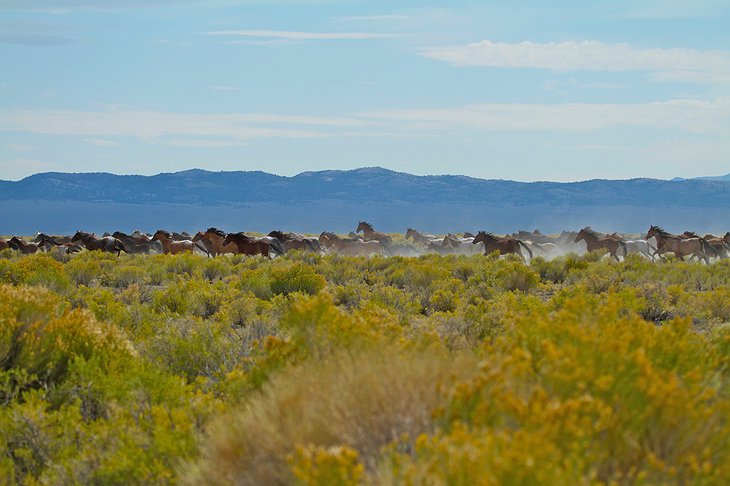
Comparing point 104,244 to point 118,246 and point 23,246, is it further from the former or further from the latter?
point 23,246

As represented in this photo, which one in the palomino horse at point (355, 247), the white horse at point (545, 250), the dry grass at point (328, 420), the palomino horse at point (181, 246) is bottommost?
the white horse at point (545, 250)

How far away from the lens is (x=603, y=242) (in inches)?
1399

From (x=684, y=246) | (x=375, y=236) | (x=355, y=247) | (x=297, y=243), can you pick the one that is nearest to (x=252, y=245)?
(x=297, y=243)

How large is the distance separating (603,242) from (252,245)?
1572 centimetres

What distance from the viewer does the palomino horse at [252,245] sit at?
109ft

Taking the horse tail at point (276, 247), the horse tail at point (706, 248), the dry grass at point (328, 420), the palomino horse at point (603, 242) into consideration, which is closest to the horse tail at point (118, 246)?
the horse tail at point (276, 247)

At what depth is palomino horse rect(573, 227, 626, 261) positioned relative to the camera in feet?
113

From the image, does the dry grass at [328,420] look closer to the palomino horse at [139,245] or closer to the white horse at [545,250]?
the palomino horse at [139,245]

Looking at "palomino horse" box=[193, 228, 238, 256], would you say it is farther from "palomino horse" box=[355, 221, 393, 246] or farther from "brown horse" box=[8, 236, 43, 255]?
"palomino horse" box=[355, 221, 393, 246]

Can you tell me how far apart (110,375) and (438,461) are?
16.4 feet

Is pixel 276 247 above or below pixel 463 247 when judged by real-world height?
above

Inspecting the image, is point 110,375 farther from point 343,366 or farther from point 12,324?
point 343,366

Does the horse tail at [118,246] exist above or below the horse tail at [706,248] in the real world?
above

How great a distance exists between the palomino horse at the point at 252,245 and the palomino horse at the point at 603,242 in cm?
1413
